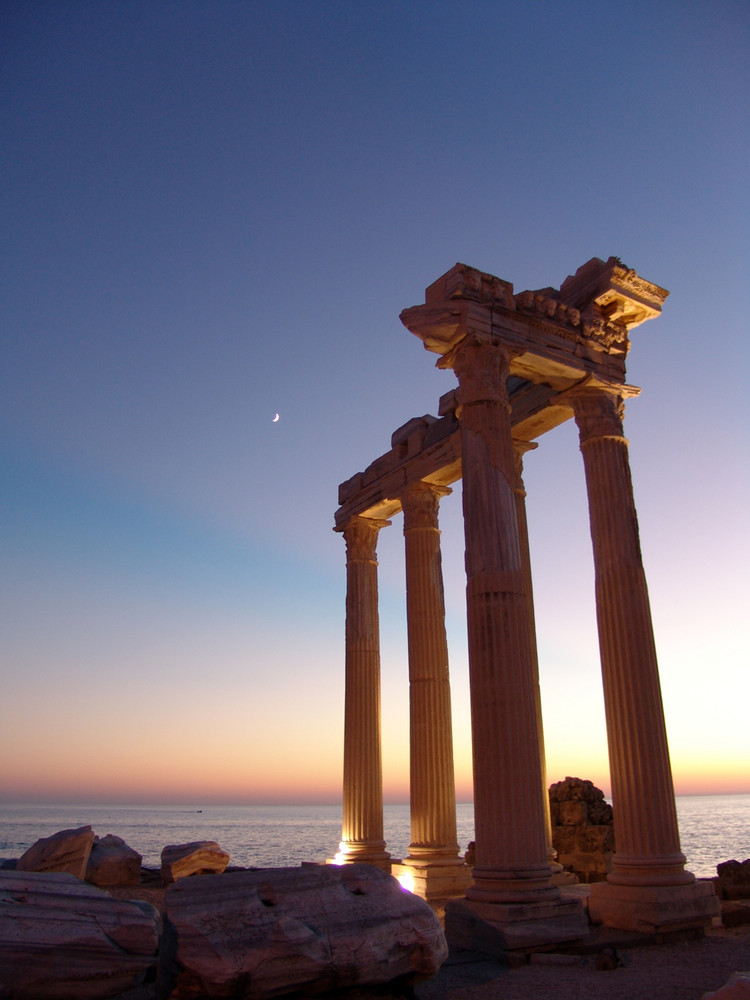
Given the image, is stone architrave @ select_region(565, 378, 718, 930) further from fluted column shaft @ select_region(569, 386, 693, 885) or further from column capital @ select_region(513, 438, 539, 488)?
column capital @ select_region(513, 438, 539, 488)

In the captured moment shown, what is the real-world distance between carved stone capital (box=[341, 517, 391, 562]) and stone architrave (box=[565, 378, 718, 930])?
977cm

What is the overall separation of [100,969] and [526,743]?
306 inches

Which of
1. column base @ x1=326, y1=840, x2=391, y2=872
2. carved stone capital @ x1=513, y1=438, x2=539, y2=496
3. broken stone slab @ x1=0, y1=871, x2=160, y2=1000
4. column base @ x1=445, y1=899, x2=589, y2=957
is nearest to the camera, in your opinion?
broken stone slab @ x1=0, y1=871, x2=160, y2=1000

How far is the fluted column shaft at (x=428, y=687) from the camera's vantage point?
2041 cm

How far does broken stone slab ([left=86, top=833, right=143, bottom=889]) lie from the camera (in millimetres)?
24312

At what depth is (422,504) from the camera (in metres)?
23.9

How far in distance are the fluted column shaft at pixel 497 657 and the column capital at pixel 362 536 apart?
10.4 metres

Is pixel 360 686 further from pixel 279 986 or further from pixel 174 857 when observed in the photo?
pixel 279 986

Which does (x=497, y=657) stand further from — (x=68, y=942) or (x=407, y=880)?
(x=407, y=880)

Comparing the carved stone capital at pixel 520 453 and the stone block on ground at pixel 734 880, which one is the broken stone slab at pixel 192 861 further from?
the carved stone capital at pixel 520 453

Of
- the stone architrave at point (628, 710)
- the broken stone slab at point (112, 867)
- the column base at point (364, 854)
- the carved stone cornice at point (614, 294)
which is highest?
the carved stone cornice at point (614, 294)

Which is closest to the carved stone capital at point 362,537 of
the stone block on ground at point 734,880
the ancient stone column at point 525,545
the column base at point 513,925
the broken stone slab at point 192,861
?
the ancient stone column at point 525,545

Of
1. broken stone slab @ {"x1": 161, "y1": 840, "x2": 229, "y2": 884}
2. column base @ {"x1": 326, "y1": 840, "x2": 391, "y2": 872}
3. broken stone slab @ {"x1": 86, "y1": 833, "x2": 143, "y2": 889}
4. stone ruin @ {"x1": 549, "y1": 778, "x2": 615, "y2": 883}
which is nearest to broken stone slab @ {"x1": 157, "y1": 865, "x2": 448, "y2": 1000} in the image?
column base @ {"x1": 326, "y1": 840, "x2": 391, "y2": 872}

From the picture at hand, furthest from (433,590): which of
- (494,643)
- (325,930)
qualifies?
(325,930)
